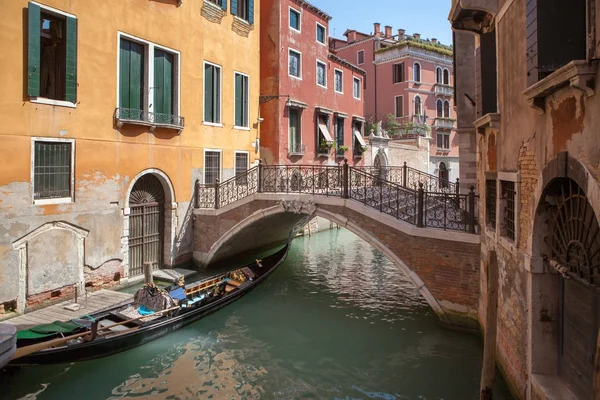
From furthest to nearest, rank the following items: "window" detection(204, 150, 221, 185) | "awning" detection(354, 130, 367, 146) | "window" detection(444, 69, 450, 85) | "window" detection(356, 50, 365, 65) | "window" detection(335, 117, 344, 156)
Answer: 1. "window" detection(356, 50, 365, 65)
2. "window" detection(444, 69, 450, 85)
3. "awning" detection(354, 130, 367, 146)
4. "window" detection(335, 117, 344, 156)
5. "window" detection(204, 150, 221, 185)

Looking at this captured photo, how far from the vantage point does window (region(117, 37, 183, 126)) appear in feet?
31.7

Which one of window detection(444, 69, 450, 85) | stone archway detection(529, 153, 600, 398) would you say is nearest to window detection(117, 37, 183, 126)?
stone archway detection(529, 153, 600, 398)

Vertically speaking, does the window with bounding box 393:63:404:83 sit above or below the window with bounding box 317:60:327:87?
above

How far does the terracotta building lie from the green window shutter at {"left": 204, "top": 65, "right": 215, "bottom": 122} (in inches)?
295

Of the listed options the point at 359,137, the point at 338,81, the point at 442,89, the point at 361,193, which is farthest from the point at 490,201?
the point at 442,89

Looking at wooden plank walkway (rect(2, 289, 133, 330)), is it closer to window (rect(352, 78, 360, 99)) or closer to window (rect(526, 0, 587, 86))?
window (rect(526, 0, 587, 86))

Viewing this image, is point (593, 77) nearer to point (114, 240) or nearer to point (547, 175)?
point (547, 175)

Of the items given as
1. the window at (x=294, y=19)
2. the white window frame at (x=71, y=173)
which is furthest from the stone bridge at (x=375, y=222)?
the window at (x=294, y=19)

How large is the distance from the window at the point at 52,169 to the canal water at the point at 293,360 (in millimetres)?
3394

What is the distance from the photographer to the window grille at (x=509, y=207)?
5.50 meters

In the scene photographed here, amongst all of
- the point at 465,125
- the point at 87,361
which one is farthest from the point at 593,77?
the point at 87,361

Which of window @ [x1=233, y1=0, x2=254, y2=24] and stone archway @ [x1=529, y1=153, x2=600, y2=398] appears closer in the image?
stone archway @ [x1=529, y1=153, x2=600, y2=398]

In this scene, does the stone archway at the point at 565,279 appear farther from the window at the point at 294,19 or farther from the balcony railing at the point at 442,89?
the balcony railing at the point at 442,89

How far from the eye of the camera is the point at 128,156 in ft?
32.0
